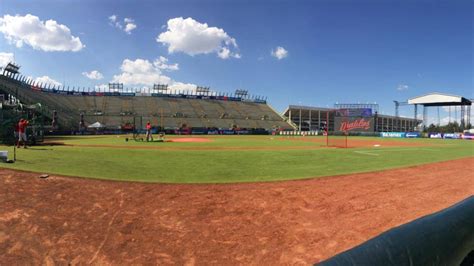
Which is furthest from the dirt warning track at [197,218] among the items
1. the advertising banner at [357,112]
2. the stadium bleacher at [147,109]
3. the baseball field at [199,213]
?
the advertising banner at [357,112]

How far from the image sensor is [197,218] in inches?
269

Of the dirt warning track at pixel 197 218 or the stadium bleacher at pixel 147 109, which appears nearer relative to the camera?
the dirt warning track at pixel 197 218

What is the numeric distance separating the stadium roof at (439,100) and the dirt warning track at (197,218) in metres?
69.0

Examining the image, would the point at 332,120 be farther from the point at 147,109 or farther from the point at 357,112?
the point at 147,109

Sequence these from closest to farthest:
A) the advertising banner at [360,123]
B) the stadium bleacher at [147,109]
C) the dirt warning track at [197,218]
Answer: the dirt warning track at [197,218], the stadium bleacher at [147,109], the advertising banner at [360,123]

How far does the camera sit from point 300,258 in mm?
5387

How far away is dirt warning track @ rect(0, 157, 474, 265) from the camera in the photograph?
18.5ft

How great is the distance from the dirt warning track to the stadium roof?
6899 centimetres

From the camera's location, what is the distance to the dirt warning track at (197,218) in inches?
222

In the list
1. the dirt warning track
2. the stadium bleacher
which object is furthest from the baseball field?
the stadium bleacher

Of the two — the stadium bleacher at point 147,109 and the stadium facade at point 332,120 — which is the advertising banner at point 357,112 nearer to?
the stadium facade at point 332,120

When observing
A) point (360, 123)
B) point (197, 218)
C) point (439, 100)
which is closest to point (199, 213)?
point (197, 218)

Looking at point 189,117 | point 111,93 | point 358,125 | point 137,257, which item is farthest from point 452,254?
point 111,93

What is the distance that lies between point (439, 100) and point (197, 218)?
75872mm
